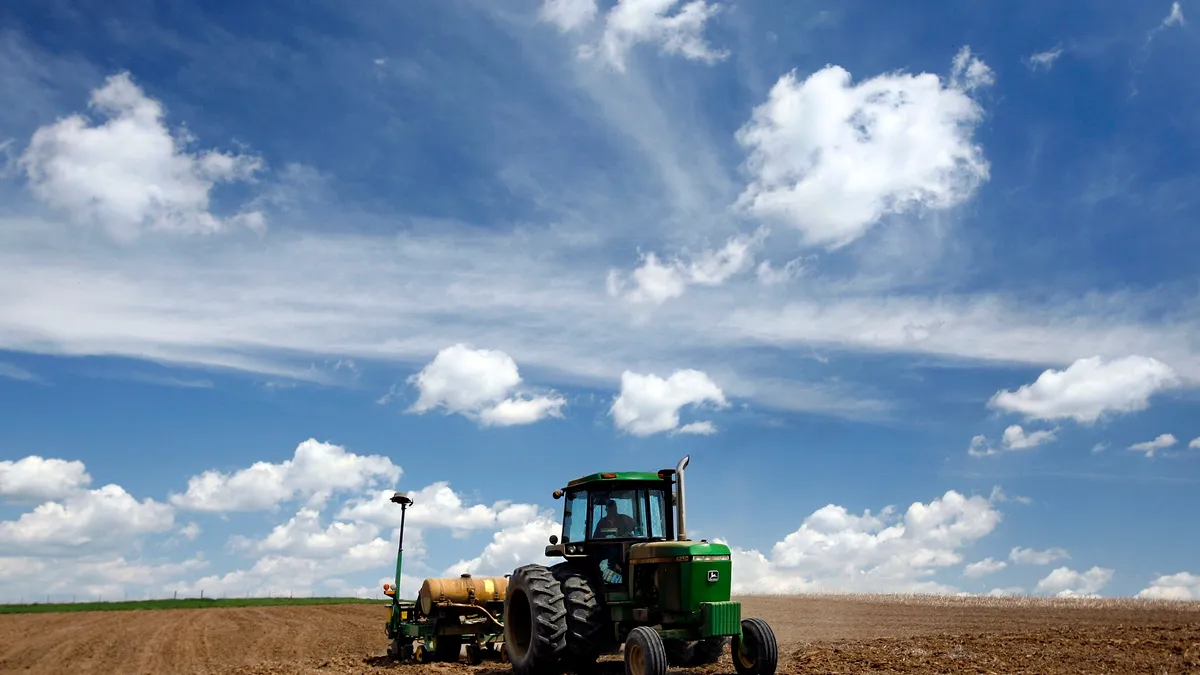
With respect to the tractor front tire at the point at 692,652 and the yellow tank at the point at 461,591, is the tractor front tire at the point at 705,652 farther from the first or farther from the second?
the yellow tank at the point at 461,591

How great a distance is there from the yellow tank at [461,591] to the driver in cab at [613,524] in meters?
5.25

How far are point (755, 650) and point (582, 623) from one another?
2736 mm

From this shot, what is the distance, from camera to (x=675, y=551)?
13.9 metres

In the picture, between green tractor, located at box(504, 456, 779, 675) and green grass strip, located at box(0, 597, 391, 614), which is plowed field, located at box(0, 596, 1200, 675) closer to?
green tractor, located at box(504, 456, 779, 675)

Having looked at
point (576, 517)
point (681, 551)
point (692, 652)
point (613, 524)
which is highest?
point (576, 517)

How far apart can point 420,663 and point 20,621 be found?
32.3 m

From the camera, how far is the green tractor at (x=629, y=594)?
13750 millimetres

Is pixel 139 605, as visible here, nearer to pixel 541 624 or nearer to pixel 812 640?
pixel 812 640

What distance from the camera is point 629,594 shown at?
14.8 m

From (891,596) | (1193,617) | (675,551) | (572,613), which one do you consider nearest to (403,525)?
(572,613)

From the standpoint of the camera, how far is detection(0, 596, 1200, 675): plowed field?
54.5 ft

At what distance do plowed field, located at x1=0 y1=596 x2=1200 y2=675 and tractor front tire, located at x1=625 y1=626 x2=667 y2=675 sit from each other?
3030 millimetres

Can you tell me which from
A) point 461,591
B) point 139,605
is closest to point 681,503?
point 461,591

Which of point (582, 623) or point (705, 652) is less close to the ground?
point (582, 623)
